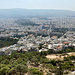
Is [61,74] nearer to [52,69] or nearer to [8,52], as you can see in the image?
[52,69]

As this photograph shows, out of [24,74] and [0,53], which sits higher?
[24,74]

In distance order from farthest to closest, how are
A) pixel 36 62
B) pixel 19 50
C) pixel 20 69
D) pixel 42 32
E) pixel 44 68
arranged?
pixel 42 32
pixel 19 50
pixel 36 62
pixel 44 68
pixel 20 69

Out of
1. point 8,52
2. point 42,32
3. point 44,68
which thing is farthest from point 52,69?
point 42,32

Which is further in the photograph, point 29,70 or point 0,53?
point 0,53

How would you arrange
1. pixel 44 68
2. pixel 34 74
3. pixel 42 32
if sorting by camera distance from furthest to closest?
pixel 42 32 → pixel 44 68 → pixel 34 74

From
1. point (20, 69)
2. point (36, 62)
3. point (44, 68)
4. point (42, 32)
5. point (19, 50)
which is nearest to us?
point (20, 69)

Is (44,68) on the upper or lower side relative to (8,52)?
upper

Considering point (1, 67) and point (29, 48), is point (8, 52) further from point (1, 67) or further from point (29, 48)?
point (1, 67)

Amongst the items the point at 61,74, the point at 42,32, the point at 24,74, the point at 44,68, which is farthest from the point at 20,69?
the point at 42,32

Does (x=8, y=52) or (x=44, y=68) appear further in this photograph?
(x=8, y=52)
